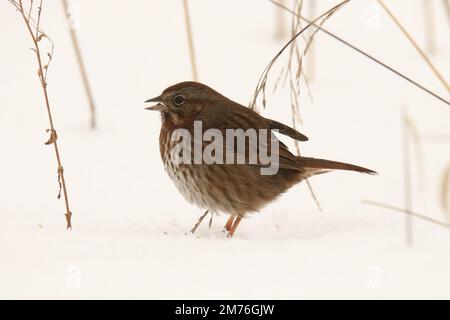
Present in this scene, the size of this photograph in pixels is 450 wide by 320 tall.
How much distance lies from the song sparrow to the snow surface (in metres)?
0.18

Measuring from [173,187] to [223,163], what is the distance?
3.43 ft

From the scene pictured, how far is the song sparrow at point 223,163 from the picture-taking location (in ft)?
13.9

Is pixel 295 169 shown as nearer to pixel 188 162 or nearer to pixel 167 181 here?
pixel 188 162

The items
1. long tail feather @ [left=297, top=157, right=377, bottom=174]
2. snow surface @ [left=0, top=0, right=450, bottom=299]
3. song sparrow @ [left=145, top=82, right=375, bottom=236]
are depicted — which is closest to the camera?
snow surface @ [left=0, top=0, right=450, bottom=299]

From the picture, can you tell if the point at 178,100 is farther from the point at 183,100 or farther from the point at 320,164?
the point at 320,164

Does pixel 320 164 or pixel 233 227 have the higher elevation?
pixel 320 164

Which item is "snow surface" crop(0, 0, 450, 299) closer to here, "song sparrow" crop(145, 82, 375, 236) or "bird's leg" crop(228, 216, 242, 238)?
"bird's leg" crop(228, 216, 242, 238)

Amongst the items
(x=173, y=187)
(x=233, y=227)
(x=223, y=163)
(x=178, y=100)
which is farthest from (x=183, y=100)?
(x=173, y=187)

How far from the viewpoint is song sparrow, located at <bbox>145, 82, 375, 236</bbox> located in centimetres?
424

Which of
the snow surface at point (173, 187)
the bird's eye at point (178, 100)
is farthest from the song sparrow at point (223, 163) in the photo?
the snow surface at point (173, 187)

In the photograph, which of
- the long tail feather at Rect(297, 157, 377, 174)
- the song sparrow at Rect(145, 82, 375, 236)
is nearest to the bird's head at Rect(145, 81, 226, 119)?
the song sparrow at Rect(145, 82, 375, 236)

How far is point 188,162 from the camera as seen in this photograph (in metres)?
4.22

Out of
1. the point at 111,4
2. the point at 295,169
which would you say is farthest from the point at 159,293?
the point at 111,4

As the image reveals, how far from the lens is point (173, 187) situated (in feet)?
17.2
